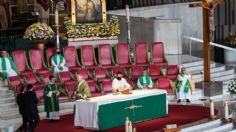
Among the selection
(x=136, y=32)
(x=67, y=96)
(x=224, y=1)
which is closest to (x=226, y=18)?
(x=224, y=1)

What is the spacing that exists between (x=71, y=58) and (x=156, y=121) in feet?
15.3

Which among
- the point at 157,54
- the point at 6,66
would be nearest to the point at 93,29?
the point at 157,54

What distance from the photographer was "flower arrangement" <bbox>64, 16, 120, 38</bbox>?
2145 cm

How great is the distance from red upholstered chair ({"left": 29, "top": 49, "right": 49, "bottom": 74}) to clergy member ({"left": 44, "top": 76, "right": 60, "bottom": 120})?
2.66 metres

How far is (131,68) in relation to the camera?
20344 millimetres

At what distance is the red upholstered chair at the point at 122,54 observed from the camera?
20922 mm

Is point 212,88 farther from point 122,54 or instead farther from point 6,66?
point 6,66

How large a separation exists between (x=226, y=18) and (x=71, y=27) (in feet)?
25.9

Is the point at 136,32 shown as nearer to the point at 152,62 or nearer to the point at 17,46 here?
the point at 152,62

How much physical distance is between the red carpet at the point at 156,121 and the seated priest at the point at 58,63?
7.59 ft

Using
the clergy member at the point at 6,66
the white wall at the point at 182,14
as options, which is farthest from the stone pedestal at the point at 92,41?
the clergy member at the point at 6,66

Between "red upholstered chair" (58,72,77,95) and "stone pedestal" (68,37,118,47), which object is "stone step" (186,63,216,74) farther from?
"red upholstered chair" (58,72,77,95)

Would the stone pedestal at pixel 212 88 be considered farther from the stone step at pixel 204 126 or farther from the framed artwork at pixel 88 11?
the framed artwork at pixel 88 11

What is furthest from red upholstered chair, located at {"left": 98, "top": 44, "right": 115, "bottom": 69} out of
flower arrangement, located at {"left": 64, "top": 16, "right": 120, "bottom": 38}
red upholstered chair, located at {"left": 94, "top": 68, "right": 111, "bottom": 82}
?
flower arrangement, located at {"left": 64, "top": 16, "right": 120, "bottom": 38}
